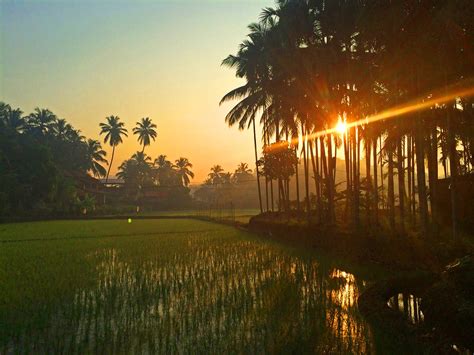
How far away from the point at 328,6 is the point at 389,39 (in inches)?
249

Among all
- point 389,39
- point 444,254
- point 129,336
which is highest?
point 389,39

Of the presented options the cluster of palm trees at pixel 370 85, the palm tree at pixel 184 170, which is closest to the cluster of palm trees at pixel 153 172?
the palm tree at pixel 184 170

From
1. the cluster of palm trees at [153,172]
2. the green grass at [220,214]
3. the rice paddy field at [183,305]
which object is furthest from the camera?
the cluster of palm trees at [153,172]

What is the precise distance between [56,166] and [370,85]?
135ft

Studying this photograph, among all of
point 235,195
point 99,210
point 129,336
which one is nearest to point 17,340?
point 129,336

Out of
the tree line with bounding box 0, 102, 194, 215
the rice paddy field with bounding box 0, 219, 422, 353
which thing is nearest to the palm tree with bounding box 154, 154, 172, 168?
the tree line with bounding box 0, 102, 194, 215

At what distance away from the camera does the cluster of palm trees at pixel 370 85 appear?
10.9 metres

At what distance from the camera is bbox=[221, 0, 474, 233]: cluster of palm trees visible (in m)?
10.9

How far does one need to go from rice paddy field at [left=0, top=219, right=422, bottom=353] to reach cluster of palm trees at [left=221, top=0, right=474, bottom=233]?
4988 millimetres

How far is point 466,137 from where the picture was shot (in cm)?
1669

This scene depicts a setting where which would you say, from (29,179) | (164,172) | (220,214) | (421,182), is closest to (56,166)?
(29,179)

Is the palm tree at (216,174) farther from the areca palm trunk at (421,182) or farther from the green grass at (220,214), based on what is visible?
the areca palm trunk at (421,182)

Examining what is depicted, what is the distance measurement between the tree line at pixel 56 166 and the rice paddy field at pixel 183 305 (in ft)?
103

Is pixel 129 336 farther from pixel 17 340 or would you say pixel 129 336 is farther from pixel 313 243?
pixel 313 243
